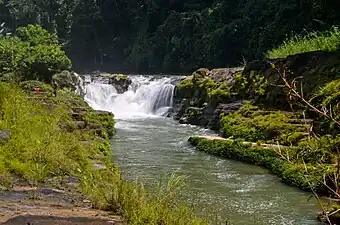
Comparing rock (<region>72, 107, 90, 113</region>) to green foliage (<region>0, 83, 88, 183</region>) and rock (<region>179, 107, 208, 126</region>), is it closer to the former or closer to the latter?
rock (<region>179, 107, 208, 126</region>)

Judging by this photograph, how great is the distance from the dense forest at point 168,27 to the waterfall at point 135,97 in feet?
18.5

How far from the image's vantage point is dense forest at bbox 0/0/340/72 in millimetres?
26828

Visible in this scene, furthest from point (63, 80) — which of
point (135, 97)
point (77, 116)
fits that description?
point (77, 116)

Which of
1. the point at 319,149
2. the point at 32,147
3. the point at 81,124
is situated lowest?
the point at 81,124

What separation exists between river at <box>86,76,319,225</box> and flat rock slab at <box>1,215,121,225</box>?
10.4 ft

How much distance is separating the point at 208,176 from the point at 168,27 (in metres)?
30.9

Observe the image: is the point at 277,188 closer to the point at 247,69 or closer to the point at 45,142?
the point at 45,142

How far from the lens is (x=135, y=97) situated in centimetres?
2642

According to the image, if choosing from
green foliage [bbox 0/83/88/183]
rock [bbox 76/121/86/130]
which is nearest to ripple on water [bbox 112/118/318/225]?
rock [bbox 76/121/86/130]

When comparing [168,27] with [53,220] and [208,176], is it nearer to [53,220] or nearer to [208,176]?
[208,176]

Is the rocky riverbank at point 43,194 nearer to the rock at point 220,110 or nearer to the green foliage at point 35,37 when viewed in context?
the rock at point 220,110

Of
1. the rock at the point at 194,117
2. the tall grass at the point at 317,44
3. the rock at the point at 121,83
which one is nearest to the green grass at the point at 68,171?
the tall grass at the point at 317,44

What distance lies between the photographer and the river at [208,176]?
774 centimetres

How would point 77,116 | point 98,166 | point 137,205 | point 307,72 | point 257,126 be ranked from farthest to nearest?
point 307,72 → point 257,126 → point 77,116 → point 98,166 → point 137,205
